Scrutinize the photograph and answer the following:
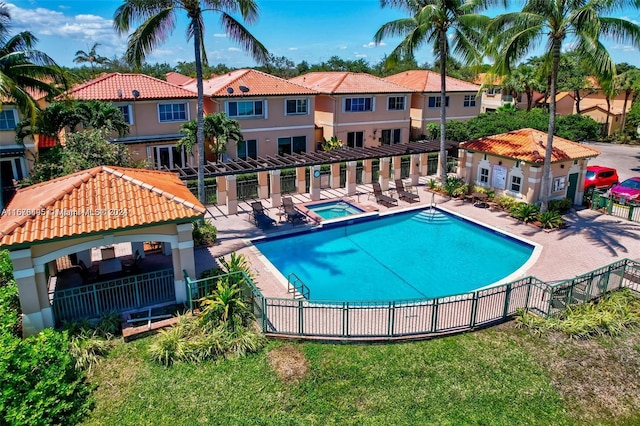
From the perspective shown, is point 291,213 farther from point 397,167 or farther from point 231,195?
point 397,167

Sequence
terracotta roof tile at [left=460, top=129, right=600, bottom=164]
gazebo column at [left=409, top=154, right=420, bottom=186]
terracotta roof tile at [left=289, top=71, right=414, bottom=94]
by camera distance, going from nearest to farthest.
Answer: terracotta roof tile at [left=460, top=129, right=600, bottom=164]
gazebo column at [left=409, top=154, right=420, bottom=186]
terracotta roof tile at [left=289, top=71, right=414, bottom=94]

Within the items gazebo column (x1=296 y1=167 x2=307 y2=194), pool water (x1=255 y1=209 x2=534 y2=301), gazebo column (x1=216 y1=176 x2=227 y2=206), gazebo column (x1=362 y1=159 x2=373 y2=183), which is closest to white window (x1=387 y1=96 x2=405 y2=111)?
gazebo column (x1=362 y1=159 x2=373 y2=183)

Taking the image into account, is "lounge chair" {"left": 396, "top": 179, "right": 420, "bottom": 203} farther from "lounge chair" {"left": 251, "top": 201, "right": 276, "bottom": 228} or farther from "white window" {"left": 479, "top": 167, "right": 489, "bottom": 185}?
"lounge chair" {"left": 251, "top": 201, "right": 276, "bottom": 228}

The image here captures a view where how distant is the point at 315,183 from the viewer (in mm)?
26984

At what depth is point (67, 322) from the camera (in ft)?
44.9

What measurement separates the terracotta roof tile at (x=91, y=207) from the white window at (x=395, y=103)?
2817cm

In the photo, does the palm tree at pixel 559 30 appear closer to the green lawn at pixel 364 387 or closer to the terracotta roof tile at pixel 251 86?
the green lawn at pixel 364 387

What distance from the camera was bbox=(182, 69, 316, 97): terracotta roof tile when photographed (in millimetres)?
32781

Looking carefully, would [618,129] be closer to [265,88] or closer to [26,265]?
[265,88]

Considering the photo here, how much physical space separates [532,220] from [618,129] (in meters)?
40.0

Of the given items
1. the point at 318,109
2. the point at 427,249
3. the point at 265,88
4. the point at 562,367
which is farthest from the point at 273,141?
the point at 562,367

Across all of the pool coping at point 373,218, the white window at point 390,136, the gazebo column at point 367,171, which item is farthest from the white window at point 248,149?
the pool coping at point 373,218

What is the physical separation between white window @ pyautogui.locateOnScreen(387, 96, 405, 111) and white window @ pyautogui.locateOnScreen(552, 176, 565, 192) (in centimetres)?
1832

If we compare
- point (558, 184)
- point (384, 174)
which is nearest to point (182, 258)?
point (384, 174)
